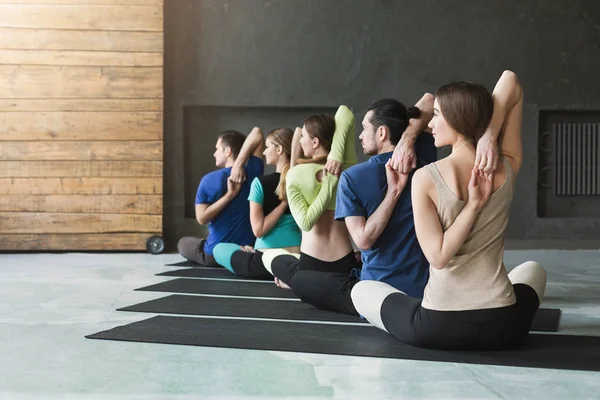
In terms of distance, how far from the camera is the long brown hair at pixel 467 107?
94.3 inches

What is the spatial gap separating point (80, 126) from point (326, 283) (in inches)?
176

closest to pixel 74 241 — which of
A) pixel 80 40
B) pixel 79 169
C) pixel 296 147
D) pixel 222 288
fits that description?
pixel 79 169

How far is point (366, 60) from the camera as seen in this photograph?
303 inches

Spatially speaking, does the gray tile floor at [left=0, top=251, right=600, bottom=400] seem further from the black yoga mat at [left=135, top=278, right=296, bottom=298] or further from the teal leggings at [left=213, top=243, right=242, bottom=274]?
the teal leggings at [left=213, top=243, right=242, bottom=274]

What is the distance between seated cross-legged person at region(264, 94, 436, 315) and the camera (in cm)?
303

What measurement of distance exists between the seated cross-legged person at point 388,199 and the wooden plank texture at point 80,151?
440 centimetres

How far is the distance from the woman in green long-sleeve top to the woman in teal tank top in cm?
71

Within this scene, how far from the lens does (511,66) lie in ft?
25.4

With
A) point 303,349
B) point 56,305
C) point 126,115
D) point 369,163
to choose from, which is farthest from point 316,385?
point 126,115

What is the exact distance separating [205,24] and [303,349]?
5.54 m

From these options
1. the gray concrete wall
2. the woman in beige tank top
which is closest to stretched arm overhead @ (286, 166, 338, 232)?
the woman in beige tank top

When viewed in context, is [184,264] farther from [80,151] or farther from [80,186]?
[80,151]

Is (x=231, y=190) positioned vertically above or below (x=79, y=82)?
below

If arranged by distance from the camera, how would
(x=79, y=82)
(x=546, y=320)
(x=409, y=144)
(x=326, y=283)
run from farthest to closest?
(x=79, y=82)
(x=326, y=283)
(x=546, y=320)
(x=409, y=144)
